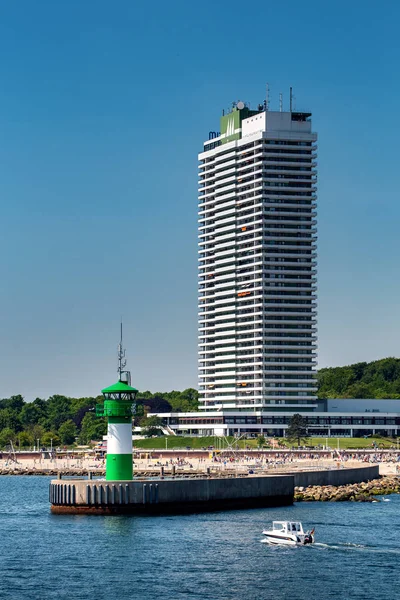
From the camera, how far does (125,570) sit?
92.8 m

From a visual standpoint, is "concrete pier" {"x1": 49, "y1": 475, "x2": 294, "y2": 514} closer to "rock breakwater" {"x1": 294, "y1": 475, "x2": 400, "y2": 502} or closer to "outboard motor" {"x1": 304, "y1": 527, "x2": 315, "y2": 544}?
"rock breakwater" {"x1": 294, "y1": 475, "x2": 400, "y2": 502}

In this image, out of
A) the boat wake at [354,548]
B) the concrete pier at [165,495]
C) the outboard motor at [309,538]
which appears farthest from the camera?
the concrete pier at [165,495]

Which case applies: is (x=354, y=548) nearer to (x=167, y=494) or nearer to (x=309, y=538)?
(x=309, y=538)

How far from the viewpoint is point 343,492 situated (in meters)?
148

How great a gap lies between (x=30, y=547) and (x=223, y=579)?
23185 mm

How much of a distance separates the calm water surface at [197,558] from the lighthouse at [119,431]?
5.70 meters

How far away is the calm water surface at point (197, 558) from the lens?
8581 centimetres

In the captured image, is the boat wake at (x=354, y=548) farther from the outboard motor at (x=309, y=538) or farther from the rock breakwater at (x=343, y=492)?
the rock breakwater at (x=343, y=492)

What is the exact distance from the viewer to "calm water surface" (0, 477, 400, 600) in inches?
3378

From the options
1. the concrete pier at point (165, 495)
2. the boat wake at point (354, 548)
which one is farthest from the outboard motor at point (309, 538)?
the concrete pier at point (165, 495)

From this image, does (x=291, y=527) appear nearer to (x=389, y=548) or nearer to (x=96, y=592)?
(x=389, y=548)

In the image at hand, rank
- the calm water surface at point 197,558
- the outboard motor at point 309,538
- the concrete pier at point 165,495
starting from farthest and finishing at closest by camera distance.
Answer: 1. the concrete pier at point 165,495
2. the outboard motor at point 309,538
3. the calm water surface at point 197,558

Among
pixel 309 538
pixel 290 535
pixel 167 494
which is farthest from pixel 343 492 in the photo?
pixel 290 535

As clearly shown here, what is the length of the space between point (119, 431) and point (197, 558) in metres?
26.9
